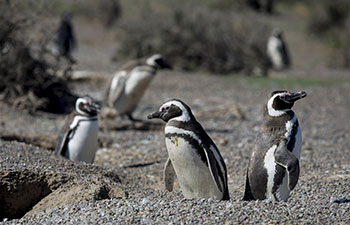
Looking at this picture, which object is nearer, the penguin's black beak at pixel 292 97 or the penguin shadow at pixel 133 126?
the penguin's black beak at pixel 292 97

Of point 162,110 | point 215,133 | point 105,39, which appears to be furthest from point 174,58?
point 162,110

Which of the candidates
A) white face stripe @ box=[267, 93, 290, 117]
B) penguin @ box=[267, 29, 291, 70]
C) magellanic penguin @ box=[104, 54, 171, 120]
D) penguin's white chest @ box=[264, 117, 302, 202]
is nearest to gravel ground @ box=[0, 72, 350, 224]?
penguin's white chest @ box=[264, 117, 302, 202]

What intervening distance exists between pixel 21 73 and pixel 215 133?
3321 millimetres

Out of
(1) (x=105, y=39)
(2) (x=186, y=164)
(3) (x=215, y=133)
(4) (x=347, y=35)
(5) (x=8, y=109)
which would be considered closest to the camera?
(2) (x=186, y=164)

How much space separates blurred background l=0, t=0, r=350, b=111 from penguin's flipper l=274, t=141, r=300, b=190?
608 centimetres

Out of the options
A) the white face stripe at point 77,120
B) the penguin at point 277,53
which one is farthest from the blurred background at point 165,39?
the white face stripe at point 77,120

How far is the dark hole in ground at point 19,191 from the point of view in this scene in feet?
17.1

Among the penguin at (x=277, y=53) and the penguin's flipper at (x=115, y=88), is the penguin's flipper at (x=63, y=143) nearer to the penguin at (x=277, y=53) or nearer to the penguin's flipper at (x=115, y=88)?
the penguin's flipper at (x=115, y=88)

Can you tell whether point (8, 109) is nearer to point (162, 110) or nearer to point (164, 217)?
point (162, 110)

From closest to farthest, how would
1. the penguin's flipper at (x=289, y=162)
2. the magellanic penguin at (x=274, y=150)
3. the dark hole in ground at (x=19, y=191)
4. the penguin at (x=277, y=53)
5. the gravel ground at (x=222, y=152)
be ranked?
the gravel ground at (x=222, y=152) < the penguin's flipper at (x=289, y=162) < the magellanic penguin at (x=274, y=150) < the dark hole in ground at (x=19, y=191) < the penguin at (x=277, y=53)

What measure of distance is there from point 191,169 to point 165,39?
47.8 ft

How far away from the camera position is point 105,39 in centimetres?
2608

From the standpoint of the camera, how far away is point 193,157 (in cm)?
486

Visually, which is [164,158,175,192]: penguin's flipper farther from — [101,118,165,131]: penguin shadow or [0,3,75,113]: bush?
[0,3,75,113]: bush
